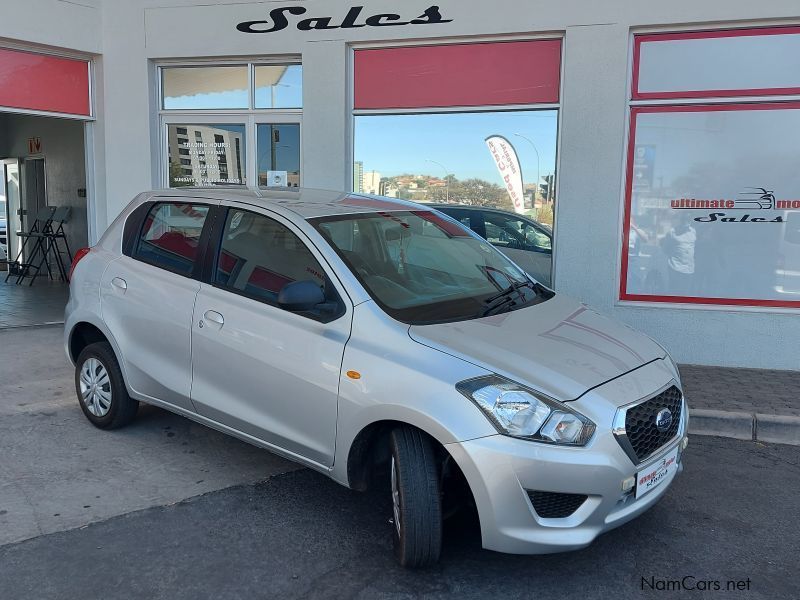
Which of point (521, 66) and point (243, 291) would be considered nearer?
point (243, 291)

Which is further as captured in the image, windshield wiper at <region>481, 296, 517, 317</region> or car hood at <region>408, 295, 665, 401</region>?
windshield wiper at <region>481, 296, 517, 317</region>

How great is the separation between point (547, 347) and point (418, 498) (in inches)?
37.5

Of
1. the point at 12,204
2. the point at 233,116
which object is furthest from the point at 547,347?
the point at 12,204

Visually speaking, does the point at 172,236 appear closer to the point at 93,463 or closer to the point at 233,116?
the point at 93,463

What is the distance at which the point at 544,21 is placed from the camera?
23.9 feet

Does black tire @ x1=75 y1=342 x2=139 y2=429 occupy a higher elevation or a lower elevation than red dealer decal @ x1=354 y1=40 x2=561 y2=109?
lower

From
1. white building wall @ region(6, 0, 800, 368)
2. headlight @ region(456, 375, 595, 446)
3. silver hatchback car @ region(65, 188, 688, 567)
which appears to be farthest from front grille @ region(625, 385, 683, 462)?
white building wall @ region(6, 0, 800, 368)

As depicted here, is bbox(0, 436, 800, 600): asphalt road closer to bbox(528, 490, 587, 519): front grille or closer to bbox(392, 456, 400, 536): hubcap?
bbox(392, 456, 400, 536): hubcap

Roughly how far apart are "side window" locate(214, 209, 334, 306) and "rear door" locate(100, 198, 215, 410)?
228mm

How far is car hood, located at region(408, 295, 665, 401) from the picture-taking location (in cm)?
317

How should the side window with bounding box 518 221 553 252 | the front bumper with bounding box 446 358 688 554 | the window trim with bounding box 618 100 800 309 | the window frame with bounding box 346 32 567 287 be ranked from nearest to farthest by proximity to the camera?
the front bumper with bounding box 446 358 688 554 → the window trim with bounding box 618 100 800 309 → the window frame with bounding box 346 32 567 287 → the side window with bounding box 518 221 553 252

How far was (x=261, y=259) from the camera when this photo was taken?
4.08 metres

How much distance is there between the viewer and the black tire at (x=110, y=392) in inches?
190

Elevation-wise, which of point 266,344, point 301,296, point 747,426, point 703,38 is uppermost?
point 703,38
